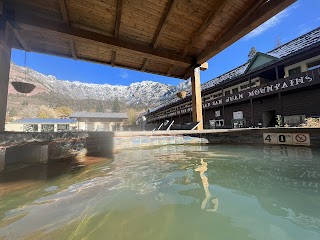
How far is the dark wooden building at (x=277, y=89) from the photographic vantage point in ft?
38.5

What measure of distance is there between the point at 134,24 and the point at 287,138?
545cm

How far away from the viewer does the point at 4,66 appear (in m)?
2.95

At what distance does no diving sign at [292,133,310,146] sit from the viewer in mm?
4722

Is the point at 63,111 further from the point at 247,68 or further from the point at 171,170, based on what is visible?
the point at 171,170

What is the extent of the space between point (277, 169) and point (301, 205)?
4.66 ft

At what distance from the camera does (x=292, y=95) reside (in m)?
13.2

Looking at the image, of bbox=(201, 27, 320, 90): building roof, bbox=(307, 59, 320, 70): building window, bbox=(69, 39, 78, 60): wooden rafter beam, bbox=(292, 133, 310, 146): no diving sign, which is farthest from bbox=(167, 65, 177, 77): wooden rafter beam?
bbox=(307, 59, 320, 70): building window

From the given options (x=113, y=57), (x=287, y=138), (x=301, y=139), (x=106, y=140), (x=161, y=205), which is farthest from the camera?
(x=287, y=138)

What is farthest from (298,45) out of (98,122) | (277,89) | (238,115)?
(98,122)

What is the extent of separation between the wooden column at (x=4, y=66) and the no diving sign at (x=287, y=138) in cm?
682

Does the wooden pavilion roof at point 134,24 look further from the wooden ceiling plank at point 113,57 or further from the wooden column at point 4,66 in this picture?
the wooden column at point 4,66

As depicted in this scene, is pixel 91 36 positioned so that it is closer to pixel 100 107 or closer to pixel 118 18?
pixel 118 18

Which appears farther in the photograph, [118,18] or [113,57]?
[113,57]

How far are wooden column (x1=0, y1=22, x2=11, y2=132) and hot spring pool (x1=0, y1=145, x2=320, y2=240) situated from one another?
3.81 ft
